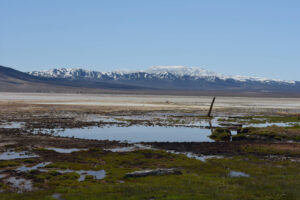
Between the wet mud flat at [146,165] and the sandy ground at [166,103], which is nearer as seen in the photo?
the wet mud flat at [146,165]

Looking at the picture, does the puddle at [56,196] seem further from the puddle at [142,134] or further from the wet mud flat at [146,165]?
the puddle at [142,134]

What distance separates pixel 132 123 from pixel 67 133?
12.0 metres

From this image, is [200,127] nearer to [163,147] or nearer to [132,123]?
[132,123]

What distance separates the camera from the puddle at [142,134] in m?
35.5

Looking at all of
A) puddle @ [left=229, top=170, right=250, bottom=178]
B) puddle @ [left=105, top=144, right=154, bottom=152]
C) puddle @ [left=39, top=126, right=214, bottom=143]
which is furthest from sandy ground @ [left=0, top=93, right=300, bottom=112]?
puddle @ [left=229, top=170, right=250, bottom=178]

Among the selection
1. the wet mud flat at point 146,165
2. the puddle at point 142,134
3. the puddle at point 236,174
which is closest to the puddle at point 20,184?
the wet mud flat at point 146,165

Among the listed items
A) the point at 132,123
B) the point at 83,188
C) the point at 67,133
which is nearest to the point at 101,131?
the point at 67,133

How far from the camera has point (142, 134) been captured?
126ft

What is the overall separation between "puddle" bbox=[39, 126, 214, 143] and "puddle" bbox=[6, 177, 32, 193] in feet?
50.5

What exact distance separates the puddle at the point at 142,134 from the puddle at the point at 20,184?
15.4 m

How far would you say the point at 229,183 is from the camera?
60.3ft

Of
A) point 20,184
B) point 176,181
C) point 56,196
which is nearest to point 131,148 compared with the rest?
point 176,181

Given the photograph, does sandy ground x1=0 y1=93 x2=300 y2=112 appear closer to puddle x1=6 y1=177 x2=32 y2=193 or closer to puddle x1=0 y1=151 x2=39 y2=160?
puddle x1=0 y1=151 x2=39 y2=160

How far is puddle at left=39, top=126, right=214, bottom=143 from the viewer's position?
35469mm
